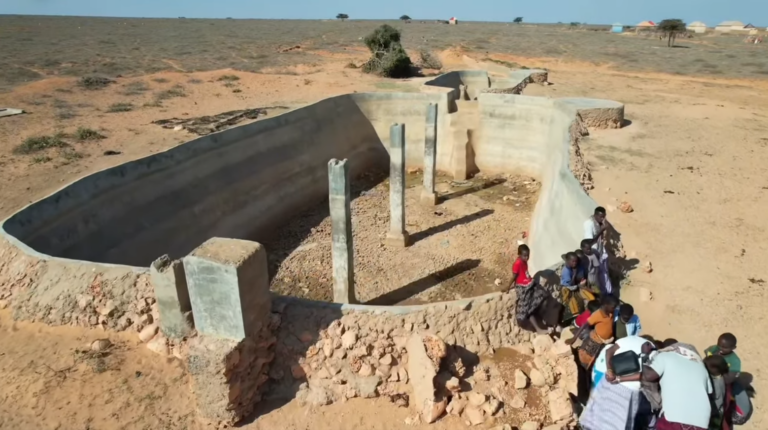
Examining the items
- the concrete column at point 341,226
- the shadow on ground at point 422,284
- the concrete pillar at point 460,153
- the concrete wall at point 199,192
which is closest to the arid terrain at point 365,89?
the concrete wall at point 199,192

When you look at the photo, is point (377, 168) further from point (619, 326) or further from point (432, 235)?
point (619, 326)

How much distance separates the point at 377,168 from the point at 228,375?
565 inches

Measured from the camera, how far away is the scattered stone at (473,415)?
6.10 metres

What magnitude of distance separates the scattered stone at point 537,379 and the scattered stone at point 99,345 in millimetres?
5525

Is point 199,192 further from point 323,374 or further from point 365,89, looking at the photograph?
point 365,89

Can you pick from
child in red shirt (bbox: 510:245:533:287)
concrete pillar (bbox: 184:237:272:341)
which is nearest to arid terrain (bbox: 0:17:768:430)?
concrete pillar (bbox: 184:237:272:341)

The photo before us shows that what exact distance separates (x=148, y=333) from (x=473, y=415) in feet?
14.1

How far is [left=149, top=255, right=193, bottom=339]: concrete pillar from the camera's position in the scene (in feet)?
20.9

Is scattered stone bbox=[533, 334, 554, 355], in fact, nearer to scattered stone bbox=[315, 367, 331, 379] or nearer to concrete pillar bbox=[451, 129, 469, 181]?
scattered stone bbox=[315, 367, 331, 379]

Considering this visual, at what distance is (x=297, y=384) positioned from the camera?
21.6 feet

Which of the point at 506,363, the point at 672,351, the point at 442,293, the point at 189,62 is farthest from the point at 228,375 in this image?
the point at 189,62

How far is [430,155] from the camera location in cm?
1554

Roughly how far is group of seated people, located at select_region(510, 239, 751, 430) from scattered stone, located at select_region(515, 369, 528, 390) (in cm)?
78

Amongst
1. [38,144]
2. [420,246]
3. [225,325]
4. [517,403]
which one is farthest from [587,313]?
[38,144]
